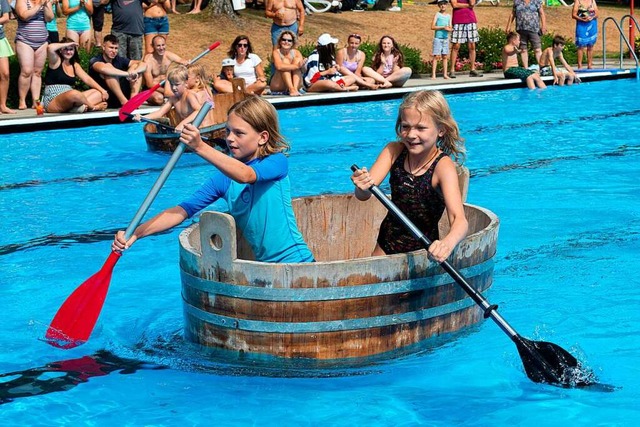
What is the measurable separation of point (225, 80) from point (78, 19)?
107 inches

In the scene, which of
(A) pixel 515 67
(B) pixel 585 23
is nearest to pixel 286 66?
(A) pixel 515 67

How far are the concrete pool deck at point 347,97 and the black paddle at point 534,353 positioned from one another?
9696mm

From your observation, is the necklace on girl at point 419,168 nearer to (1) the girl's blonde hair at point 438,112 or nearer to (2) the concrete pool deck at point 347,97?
(1) the girl's blonde hair at point 438,112

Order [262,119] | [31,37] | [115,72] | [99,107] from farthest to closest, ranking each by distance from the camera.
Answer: [115,72] < [99,107] < [31,37] < [262,119]

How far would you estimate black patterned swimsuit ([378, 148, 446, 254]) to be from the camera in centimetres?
561

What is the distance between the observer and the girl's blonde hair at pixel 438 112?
547 centimetres

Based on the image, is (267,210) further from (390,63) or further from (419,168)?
(390,63)

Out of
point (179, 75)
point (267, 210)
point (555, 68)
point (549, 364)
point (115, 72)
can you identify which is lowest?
point (549, 364)

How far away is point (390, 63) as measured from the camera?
17.9 meters

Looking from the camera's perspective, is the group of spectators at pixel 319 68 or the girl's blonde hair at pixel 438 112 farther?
the group of spectators at pixel 319 68

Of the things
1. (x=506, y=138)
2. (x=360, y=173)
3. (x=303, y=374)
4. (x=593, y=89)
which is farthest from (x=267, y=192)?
(x=593, y=89)

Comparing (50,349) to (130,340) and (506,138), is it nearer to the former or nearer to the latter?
(130,340)

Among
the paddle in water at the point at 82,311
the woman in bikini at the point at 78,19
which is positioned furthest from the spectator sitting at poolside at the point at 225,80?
the paddle in water at the point at 82,311

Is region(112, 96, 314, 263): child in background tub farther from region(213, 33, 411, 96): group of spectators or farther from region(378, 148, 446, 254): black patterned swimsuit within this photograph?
region(213, 33, 411, 96): group of spectators
